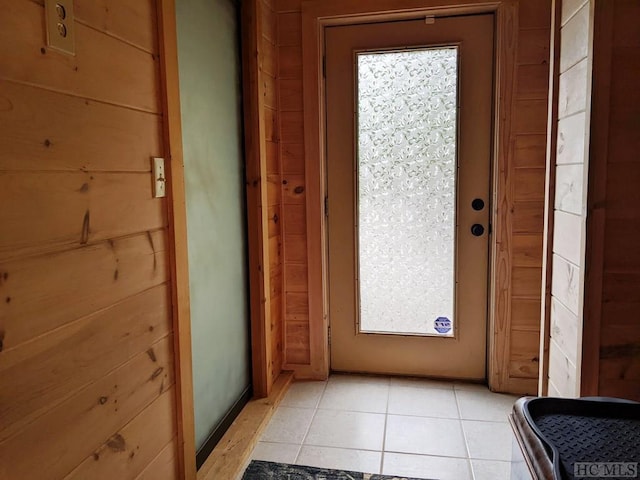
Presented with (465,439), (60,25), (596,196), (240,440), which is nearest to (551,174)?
(596,196)

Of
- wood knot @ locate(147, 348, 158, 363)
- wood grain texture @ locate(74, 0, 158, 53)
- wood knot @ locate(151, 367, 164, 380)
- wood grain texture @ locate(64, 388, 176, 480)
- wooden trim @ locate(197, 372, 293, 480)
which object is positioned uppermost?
wood grain texture @ locate(74, 0, 158, 53)

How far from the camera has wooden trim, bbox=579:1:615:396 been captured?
138 centimetres

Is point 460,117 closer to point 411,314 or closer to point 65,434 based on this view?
point 411,314

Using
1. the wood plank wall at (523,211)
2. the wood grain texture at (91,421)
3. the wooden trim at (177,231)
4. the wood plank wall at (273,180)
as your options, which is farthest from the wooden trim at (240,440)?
the wood plank wall at (523,211)

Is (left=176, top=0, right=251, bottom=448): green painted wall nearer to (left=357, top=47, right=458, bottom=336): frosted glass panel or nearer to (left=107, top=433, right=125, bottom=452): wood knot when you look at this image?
(left=107, top=433, right=125, bottom=452): wood knot

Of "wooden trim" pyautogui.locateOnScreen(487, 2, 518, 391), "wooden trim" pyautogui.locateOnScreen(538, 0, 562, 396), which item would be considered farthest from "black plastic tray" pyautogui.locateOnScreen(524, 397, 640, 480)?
"wooden trim" pyautogui.locateOnScreen(487, 2, 518, 391)

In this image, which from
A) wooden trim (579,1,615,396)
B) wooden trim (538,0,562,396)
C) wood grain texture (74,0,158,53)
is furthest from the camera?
wooden trim (538,0,562,396)

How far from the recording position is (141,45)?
52.9 inches

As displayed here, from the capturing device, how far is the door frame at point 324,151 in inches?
97.1

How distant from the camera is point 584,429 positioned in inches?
41.7

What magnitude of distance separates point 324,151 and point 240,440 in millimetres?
1545

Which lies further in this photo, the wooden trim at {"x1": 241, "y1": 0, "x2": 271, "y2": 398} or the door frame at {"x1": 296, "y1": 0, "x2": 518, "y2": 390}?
the door frame at {"x1": 296, "y1": 0, "x2": 518, "y2": 390}

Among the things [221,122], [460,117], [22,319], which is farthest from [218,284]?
[460,117]

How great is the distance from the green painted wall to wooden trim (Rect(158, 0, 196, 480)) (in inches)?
11.1
